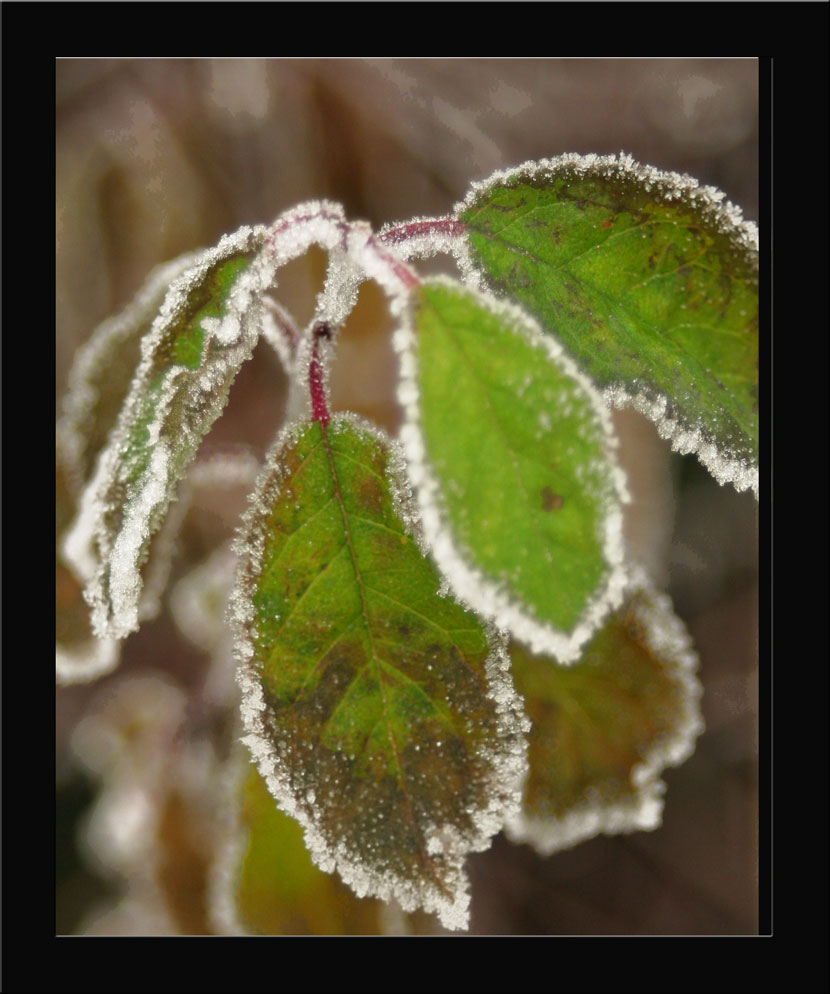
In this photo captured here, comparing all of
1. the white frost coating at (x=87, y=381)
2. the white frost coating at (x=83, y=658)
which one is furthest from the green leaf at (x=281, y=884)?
the white frost coating at (x=87, y=381)

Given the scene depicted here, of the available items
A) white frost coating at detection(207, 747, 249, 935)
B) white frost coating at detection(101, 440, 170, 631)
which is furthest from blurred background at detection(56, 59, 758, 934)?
white frost coating at detection(101, 440, 170, 631)

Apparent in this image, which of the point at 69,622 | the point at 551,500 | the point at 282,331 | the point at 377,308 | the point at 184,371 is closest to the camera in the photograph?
the point at 551,500

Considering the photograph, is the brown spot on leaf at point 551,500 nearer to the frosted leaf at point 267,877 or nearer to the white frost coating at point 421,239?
the white frost coating at point 421,239

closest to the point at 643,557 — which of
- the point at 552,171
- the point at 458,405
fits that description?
the point at 552,171

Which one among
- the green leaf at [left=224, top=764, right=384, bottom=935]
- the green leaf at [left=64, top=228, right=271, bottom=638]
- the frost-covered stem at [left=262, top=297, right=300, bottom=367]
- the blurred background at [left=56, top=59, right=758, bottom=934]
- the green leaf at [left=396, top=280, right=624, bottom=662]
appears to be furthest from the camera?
the blurred background at [left=56, top=59, right=758, bottom=934]

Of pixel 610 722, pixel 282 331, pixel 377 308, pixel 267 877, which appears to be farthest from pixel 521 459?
pixel 377 308

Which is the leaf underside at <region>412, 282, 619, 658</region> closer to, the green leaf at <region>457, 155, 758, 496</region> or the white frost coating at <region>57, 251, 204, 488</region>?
the green leaf at <region>457, 155, 758, 496</region>

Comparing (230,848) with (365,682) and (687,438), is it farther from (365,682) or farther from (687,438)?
(687,438)
